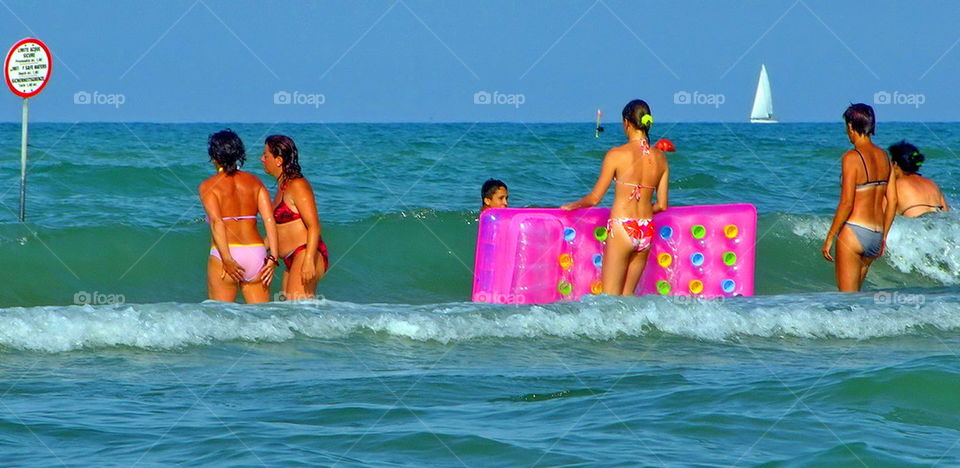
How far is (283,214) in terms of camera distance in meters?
6.04

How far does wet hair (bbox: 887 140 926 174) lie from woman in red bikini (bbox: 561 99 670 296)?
8.47 feet

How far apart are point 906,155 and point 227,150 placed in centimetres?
504

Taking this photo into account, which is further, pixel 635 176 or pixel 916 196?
pixel 916 196

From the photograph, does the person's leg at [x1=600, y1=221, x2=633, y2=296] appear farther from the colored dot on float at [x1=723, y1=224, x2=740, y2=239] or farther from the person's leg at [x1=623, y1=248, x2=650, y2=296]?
the colored dot on float at [x1=723, y1=224, x2=740, y2=239]

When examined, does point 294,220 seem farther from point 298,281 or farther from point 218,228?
point 218,228

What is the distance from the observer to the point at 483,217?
675 centimetres

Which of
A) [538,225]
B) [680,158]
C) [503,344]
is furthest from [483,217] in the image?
[680,158]

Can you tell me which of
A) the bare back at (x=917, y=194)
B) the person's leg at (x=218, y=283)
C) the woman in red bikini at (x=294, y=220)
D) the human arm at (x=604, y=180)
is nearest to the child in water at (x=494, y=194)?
the human arm at (x=604, y=180)

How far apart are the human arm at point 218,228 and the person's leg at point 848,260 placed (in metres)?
3.58

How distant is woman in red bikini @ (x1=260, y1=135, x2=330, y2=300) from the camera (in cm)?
588

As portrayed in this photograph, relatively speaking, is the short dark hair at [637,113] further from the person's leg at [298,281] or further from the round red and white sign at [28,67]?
the round red and white sign at [28,67]

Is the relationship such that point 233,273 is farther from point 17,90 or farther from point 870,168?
point 870,168

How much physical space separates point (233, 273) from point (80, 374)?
37.3 inches

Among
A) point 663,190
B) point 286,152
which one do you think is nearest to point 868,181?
point 663,190
